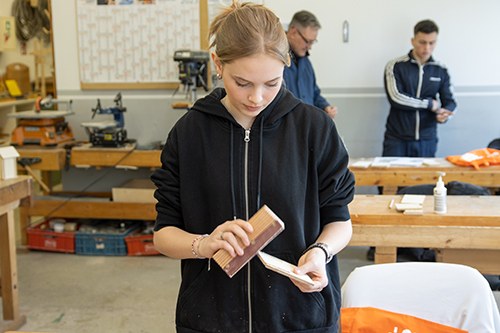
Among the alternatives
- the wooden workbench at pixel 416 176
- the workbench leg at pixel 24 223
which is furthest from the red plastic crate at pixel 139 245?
the wooden workbench at pixel 416 176

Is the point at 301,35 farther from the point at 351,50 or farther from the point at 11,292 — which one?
the point at 11,292

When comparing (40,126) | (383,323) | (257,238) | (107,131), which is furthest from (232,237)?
(40,126)

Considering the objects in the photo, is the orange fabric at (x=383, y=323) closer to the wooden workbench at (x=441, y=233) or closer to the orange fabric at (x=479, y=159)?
the wooden workbench at (x=441, y=233)

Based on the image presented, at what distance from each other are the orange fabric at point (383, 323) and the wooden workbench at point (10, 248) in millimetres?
2252

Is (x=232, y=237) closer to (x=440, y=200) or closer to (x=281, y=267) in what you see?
(x=281, y=267)

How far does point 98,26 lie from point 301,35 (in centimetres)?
200

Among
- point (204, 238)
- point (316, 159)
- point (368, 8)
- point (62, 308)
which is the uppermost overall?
point (368, 8)

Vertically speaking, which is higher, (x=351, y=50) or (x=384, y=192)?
(x=351, y=50)

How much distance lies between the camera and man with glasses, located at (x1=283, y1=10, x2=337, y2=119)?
465 cm

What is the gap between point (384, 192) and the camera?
425 cm

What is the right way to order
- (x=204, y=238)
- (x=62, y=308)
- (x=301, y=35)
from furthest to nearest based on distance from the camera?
(x=301, y=35) → (x=62, y=308) → (x=204, y=238)

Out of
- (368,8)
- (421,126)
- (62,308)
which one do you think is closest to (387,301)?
(62,308)

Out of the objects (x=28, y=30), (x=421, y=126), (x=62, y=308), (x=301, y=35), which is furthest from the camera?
(x=28, y=30)

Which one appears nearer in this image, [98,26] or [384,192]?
[384,192]
